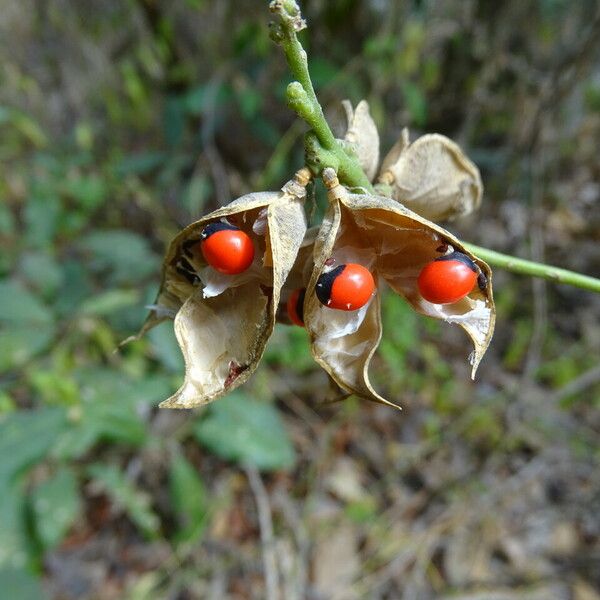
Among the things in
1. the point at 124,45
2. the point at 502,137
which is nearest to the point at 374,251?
the point at 502,137

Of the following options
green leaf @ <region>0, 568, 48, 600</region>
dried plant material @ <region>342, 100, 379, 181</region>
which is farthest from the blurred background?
dried plant material @ <region>342, 100, 379, 181</region>

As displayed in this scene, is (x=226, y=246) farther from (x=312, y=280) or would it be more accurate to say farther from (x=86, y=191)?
(x=86, y=191)

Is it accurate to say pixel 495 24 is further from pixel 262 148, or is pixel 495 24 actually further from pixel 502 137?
pixel 262 148

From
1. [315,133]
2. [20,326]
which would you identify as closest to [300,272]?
[315,133]

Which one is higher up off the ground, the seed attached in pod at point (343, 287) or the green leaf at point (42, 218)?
the seed attached in pod at point (343, 287)

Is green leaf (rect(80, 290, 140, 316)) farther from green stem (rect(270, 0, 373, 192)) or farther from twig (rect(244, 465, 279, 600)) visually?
green stem (rect(270, 0, 373, 192))

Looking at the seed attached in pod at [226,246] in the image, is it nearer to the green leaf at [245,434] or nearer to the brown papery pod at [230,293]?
the brown papery pod at [230,293]

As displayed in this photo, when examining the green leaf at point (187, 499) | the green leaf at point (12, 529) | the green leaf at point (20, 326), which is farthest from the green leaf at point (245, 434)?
the green leaf at point (20, 326)
